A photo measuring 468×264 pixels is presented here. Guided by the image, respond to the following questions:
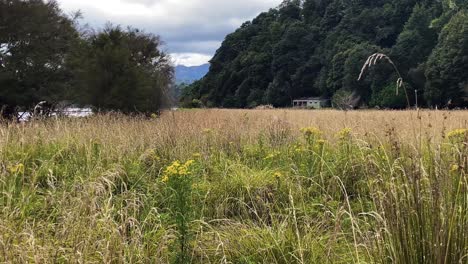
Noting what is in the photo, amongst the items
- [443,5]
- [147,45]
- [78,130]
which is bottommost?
[78,130]

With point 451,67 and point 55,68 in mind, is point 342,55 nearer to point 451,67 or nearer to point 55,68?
point 451,67

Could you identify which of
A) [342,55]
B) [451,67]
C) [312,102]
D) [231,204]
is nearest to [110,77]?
[231,204]

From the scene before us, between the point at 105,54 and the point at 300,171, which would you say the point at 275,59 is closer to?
the point at 105,54

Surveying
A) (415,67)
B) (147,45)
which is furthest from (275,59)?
(147,45)

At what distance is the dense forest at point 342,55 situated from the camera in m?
38.5

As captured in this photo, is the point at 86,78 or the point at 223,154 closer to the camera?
the point at 223,154

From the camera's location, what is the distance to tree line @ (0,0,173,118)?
16109 millimetres

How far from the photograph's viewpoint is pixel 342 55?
52.3 m

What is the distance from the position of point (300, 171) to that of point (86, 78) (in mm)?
13407

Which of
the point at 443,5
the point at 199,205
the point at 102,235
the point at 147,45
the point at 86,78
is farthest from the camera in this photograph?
the point at 443,5

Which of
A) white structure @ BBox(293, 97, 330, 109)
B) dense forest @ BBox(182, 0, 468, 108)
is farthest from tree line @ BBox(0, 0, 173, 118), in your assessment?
white structure @ BBox(293, 97, 330, 109)

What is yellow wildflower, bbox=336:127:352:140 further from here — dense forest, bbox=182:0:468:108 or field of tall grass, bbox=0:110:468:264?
dense forest, bbox=182:0:468:108

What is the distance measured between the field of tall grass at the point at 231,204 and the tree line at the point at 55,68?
34.3 ft

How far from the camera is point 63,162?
5.14 metres
